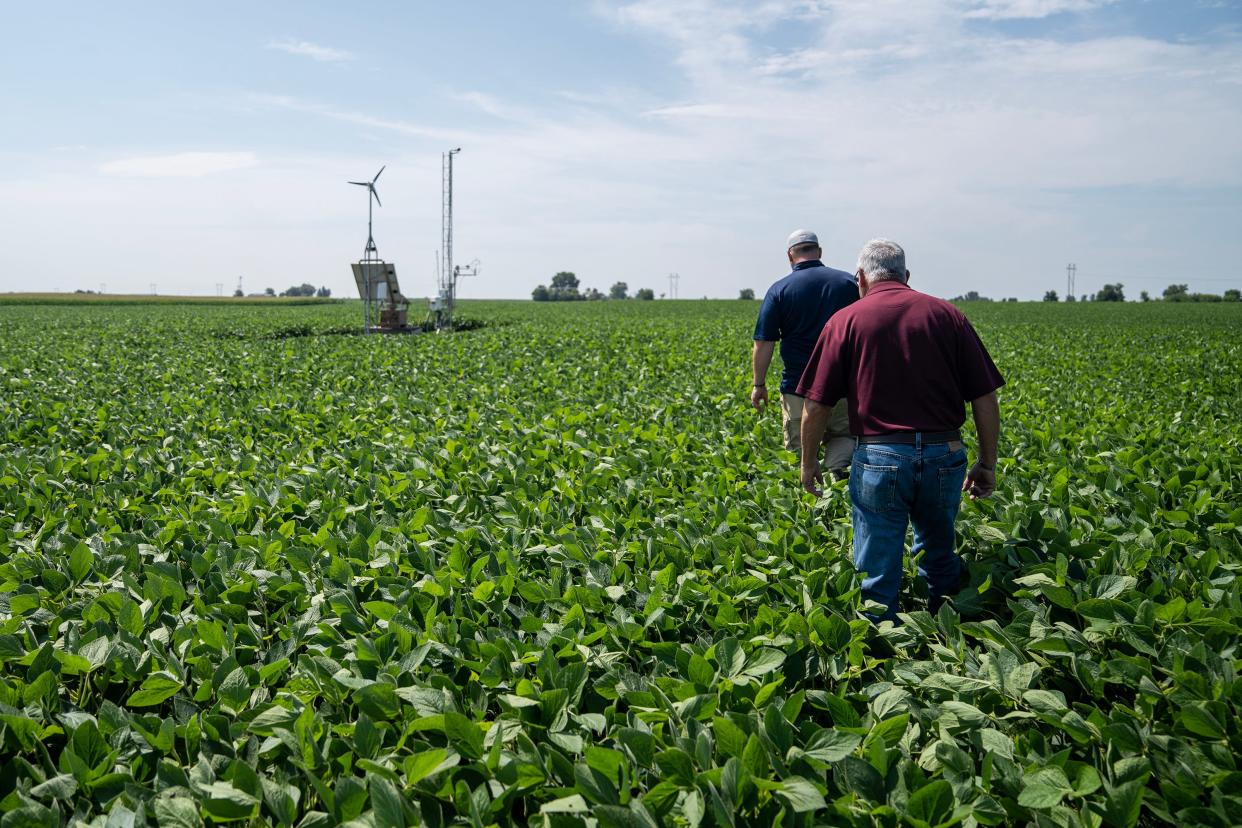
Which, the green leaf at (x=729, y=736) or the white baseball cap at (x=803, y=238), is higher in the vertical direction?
the white baseball cap at (x=803, y=238)

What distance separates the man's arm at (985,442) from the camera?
12.4ft

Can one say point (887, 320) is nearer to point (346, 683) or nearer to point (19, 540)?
point (346, 683)

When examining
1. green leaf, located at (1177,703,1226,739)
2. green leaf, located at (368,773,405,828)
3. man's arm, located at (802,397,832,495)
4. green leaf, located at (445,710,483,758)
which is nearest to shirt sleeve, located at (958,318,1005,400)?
man's arm, located at (802,397,832,495)

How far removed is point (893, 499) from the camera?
3.68 m

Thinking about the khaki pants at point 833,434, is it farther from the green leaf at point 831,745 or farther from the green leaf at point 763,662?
the green leaf at point 831,745

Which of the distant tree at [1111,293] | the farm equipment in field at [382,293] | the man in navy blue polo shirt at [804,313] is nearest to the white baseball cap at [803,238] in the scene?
the man in navy blue polo shirt at [804,313]

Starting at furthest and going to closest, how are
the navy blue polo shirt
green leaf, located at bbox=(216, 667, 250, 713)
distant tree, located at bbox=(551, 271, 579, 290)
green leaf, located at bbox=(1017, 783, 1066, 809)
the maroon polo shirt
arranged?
1. distant tree, located at bbox=(551, 271, 579, 290)
2. the navy blue polo shirt
3. the maroon polo shirt
4. green leaf, located at bbox=(216, 667, 250, 713)
5. green leaf, located at bbox=(1017, 783, 1066, 809)

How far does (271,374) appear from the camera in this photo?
13047mm

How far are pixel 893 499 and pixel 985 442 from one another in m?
0.59

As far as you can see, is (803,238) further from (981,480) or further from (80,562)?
(80,562)

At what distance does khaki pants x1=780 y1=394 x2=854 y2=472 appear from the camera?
6.16m

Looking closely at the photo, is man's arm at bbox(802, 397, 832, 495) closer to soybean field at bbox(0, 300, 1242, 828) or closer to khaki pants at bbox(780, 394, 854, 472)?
soybean field at bbox(0, 300, 1242, 828)

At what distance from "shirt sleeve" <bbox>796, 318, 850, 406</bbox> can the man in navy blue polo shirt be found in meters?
1.93

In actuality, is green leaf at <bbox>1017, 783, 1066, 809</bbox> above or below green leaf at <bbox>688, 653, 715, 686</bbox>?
below
